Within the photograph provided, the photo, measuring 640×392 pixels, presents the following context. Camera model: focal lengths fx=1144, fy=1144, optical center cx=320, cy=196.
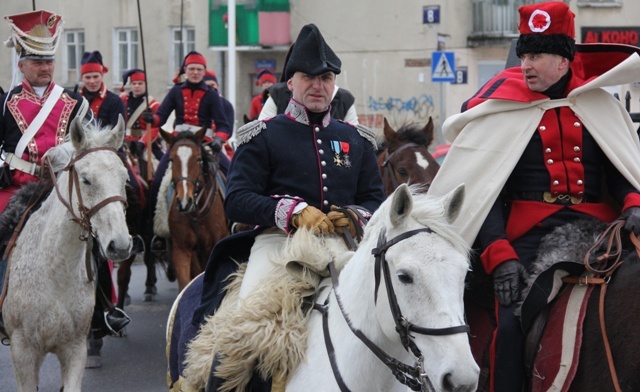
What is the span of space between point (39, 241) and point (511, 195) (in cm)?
349

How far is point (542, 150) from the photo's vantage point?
550cm

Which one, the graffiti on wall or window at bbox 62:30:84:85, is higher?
window at bbox 62:30:84:85

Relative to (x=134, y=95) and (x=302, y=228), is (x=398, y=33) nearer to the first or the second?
(x=134, y=95)

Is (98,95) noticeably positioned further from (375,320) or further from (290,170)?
(375,320)

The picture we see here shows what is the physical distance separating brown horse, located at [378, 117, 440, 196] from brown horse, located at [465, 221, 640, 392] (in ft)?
14.9

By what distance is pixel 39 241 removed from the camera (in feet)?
25.2

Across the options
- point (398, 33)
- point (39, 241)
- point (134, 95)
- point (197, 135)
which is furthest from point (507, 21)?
point (39, 241)

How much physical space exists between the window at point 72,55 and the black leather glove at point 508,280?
34.1 metres

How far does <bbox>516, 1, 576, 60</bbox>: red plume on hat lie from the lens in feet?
18.0

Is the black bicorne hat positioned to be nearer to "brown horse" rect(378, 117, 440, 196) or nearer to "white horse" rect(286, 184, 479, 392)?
"white horse" rect(286, 184, 479, 392)

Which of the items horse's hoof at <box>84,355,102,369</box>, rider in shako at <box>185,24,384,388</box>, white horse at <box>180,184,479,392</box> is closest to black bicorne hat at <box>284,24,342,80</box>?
rider in shako at <box>185,24,384,388</box>

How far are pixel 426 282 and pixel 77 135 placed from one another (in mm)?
3718

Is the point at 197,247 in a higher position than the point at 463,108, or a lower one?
lower

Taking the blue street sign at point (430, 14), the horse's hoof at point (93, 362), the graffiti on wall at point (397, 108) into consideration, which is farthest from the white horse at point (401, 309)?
the blue street sign at point (430, 14)
